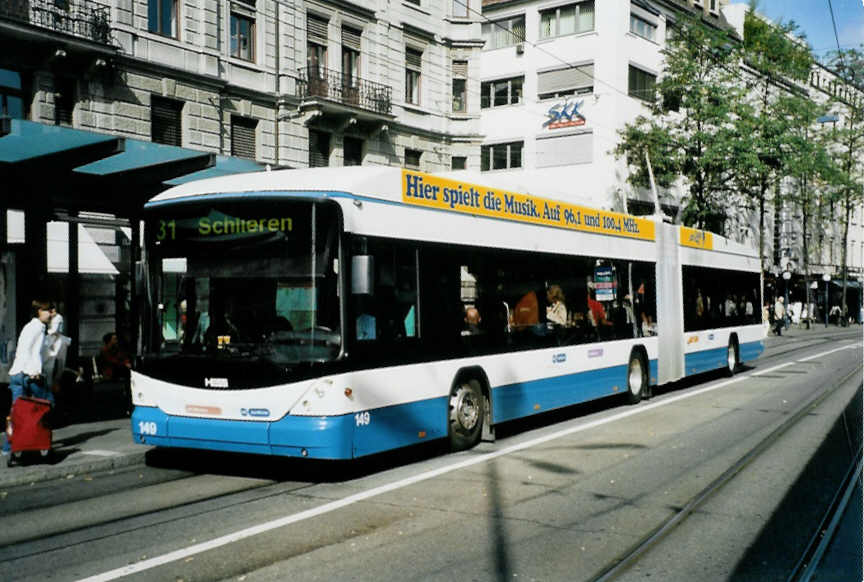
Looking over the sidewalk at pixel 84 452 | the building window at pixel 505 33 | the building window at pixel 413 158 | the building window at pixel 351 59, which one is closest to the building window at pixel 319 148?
the building window at pixel 351 59

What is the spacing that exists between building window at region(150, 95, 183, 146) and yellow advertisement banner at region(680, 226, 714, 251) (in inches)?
494

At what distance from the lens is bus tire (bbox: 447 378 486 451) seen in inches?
389

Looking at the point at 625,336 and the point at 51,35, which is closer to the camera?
the point at 625,336

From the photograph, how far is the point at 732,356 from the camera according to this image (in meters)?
20.0

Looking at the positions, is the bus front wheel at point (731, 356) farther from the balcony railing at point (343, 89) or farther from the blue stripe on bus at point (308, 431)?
the balcony railing at point (343, 89)

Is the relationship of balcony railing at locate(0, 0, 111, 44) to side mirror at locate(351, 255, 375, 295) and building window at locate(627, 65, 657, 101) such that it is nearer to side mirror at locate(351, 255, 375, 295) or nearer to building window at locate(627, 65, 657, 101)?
side mirror at locate(351, 255, 375, 295)

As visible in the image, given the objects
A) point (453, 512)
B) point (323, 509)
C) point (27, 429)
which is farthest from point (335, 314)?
point (27, 429)

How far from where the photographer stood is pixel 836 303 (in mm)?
68000

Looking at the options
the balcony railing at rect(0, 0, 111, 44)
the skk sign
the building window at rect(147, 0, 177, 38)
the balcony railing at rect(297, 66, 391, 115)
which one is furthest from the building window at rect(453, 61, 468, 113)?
the balcony railing at rect(0, 0, 111, 44)

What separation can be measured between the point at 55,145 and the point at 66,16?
33.9 ft

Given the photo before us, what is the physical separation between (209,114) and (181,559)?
1892cm

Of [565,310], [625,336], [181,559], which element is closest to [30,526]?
[181,559]

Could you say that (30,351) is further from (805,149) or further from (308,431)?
(805,149)

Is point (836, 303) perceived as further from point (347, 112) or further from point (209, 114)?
point (209, 114)
